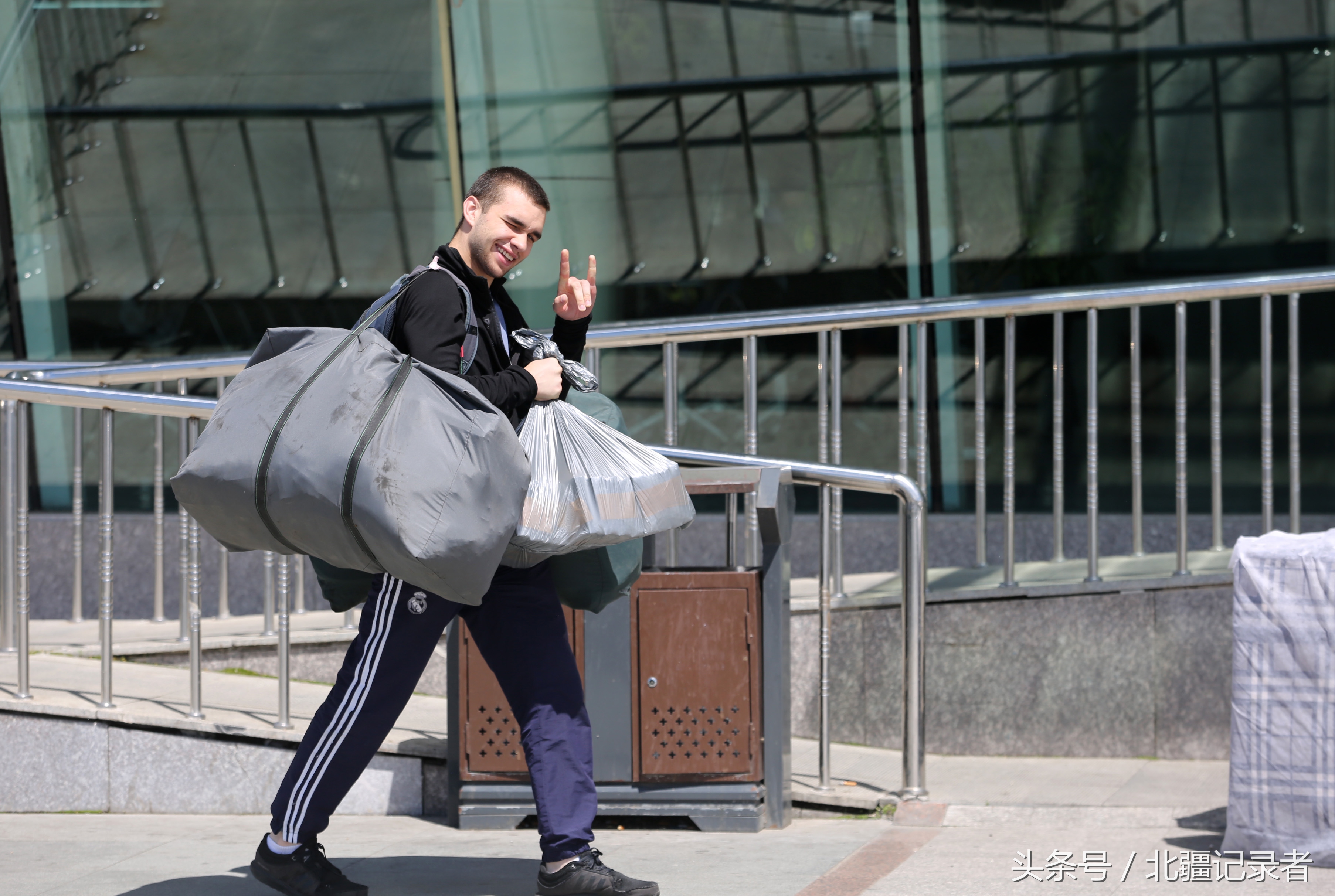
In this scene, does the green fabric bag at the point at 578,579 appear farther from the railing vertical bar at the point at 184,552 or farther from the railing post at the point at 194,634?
the railing post at the point at 194,634

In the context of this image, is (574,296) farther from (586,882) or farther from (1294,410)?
(1294,410)

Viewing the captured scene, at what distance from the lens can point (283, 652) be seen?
4941 millimetres

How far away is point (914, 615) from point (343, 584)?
188 centimetres

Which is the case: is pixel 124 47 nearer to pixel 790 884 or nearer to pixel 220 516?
pixel 220 516

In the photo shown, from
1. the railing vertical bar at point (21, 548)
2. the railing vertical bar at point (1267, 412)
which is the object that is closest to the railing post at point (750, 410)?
the railing vertical bar at point (1267, 412)

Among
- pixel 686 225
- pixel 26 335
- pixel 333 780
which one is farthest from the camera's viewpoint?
pixel 26 335

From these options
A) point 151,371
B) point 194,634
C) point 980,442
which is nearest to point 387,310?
point 194,634

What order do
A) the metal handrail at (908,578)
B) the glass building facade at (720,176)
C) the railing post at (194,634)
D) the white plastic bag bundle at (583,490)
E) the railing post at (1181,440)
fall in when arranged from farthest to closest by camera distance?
the glass building facade at (720,176), the railing post at (1181,440), the railing post at (194,634), the metal handrail at (908,578), the white plastic bag bundle at (583,490)

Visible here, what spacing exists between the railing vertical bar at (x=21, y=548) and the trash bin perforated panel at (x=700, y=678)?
85.4 inches

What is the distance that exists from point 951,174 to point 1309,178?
1776 millimetres

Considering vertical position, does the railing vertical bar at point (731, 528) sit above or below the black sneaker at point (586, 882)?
above

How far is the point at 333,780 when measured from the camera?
336 centimetres

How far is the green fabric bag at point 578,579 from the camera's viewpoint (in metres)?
3.59


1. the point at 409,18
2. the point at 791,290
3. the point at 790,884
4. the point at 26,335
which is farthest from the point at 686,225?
the point at 790,884
